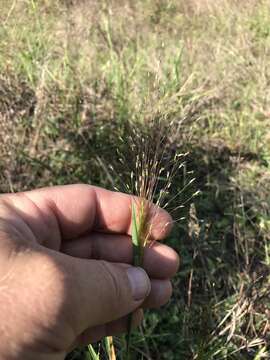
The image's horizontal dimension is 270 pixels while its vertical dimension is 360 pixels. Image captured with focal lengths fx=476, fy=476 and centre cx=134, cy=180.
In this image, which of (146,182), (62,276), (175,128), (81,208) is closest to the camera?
(62,276)

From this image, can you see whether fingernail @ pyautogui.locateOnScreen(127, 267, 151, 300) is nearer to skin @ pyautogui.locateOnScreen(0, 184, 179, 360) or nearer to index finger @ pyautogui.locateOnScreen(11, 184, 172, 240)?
skin @ pyautogui.locateOnScreen(0, 184, 179, 360)

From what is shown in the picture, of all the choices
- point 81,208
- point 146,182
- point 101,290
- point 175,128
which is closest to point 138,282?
point 101,290

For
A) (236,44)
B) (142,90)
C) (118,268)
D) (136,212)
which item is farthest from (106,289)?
(236,44)

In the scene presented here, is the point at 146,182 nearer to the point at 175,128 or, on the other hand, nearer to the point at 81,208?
the point at 81,208

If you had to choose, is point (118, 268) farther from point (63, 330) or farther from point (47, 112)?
point (47, 112)

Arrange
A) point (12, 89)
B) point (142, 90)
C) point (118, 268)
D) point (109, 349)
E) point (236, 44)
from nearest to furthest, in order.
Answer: point (118, 268), point (109, 349), point (12, 89), point (142, 90), point (236, 44)

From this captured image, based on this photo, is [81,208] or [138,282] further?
[81,208]

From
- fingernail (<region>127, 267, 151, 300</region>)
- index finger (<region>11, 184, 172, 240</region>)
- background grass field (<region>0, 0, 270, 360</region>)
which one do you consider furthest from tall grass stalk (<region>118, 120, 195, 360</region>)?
background grass field (<region>0, 0, 270, 360</region>)
